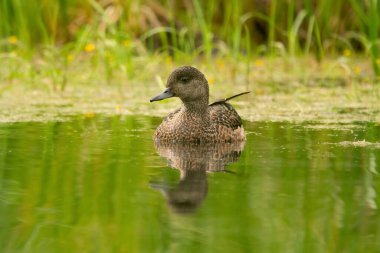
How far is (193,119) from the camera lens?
7387 mm

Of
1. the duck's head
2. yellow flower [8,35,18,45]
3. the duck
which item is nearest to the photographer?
the duck

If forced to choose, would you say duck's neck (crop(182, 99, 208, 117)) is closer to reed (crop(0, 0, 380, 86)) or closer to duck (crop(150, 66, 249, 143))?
duck (crop(150, 66, 249, 143))

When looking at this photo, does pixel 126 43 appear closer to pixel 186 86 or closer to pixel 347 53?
pixel 347 53

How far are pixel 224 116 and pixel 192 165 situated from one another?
1529 mm

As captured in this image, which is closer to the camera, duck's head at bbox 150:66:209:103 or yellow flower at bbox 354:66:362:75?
duck's head at bbox 150:66:209:103

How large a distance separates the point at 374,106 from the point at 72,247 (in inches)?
220

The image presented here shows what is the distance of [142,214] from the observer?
179 inches

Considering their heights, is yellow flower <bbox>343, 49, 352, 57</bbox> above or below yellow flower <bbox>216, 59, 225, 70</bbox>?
above

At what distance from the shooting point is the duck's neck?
7551 mm

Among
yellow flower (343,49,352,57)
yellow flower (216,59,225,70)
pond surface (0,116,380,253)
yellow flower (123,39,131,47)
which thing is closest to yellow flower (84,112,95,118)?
pond surface (0,116,380,253)

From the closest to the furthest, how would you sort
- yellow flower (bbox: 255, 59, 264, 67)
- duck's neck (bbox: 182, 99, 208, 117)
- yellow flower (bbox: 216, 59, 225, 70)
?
duck's neck (bbox: 182, 99, 208, 117), yellow flower (bbox: 216, 59, 225, 70), yellow flower (bbox: 255, 59, 264, 67)

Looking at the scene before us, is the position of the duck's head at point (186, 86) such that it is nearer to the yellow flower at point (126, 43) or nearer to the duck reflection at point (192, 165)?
the duck reflection at point (192, 165)

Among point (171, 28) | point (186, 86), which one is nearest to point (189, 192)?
point (186, 86)

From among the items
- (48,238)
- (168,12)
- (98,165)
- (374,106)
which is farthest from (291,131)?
(168,12)
